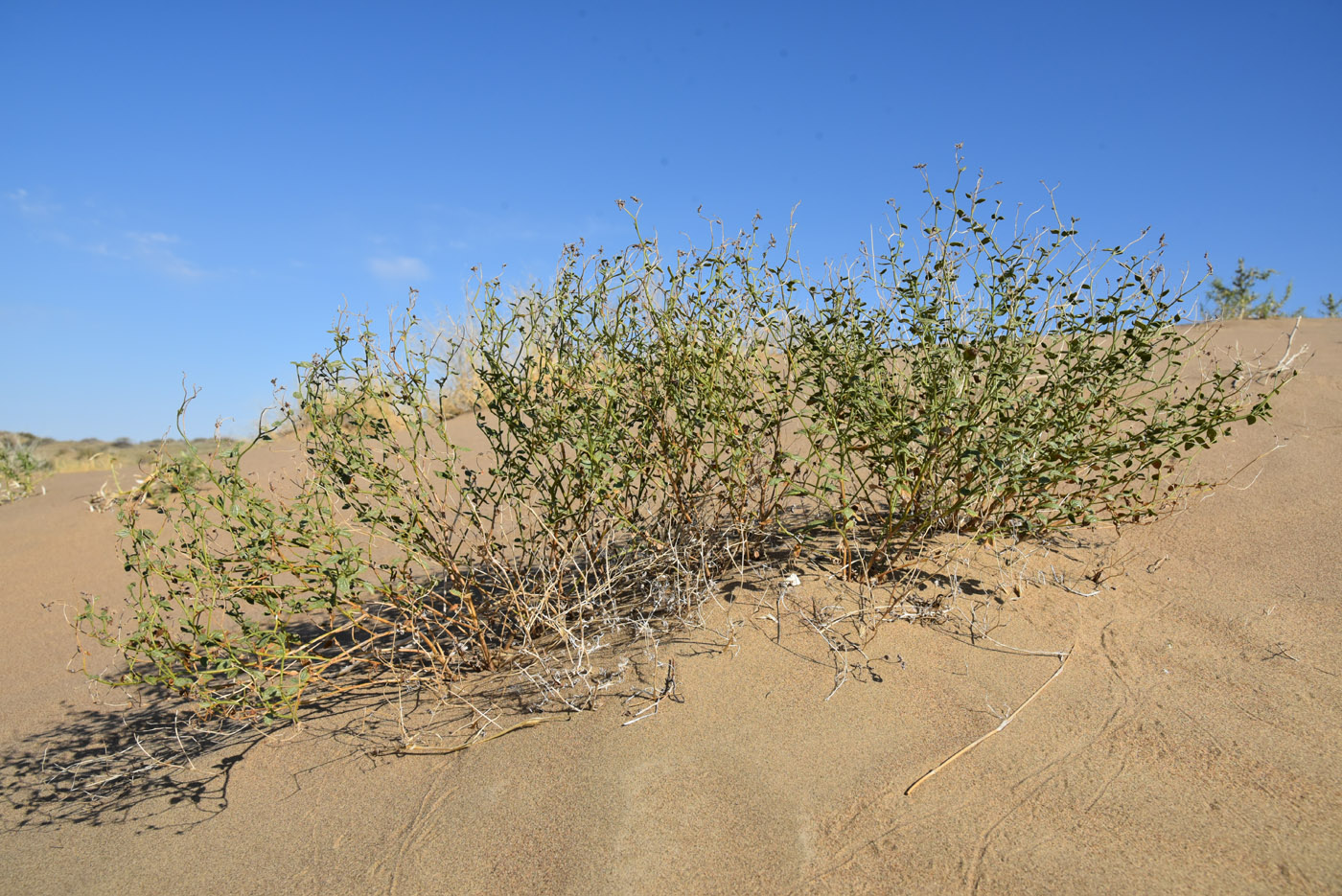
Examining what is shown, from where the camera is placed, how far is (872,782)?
2.70 m

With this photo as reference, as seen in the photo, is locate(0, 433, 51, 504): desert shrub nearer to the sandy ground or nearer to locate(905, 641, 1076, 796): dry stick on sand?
the sandy ground

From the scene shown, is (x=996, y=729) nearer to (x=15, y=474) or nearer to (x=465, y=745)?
(x=465, y=745)

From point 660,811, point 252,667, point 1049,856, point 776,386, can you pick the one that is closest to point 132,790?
point 252,667

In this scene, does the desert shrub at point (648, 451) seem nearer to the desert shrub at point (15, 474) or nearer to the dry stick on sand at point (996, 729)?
the dry stick on sand at point (996, 729)

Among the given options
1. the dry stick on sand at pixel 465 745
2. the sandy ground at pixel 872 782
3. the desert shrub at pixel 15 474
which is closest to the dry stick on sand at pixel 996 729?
the sandy ground at pixel 872 782

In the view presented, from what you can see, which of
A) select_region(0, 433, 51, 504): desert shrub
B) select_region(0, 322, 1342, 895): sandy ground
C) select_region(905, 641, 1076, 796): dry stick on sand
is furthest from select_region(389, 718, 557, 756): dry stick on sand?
select_region(0, 433, 51, 504): desert shrub

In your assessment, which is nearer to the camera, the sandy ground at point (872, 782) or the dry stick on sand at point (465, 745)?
the sandy ground at point (872, 782)

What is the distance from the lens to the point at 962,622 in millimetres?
3408

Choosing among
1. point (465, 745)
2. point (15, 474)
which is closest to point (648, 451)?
point (465, 745)

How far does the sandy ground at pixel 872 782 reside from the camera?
2.38m

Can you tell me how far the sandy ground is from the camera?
238 cm

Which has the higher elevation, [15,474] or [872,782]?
[15,474]

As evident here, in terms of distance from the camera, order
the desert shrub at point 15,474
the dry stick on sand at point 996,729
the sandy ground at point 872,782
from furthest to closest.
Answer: the desert shrub at point 15,474 → the dry stick on sand at point 996,729 → the sandy ground at point 872,782

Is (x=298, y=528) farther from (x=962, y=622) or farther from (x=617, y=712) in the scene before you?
(x=962, y=622)
